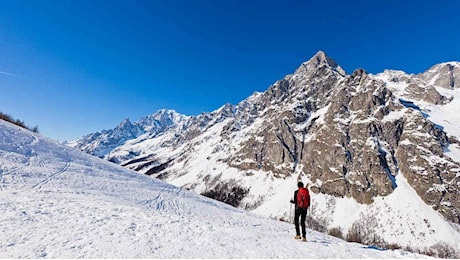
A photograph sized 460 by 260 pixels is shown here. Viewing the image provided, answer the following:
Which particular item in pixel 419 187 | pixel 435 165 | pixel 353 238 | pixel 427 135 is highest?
pixel 427 135

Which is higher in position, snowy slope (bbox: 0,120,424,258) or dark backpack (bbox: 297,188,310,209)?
dark backpack (bbox: 297,188,310,209)

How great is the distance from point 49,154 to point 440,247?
18508cm

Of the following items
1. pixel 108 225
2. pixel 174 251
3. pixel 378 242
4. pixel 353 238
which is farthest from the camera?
pixel 353 238

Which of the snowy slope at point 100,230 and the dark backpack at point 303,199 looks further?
the dark backpack at point 303,199

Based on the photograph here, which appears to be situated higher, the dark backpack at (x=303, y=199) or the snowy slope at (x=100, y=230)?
the dark backpack at (x=303, y=199)

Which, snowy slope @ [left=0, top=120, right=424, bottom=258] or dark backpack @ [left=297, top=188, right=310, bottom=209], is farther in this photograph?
dark backpack @ [left=297, top=188, right=310, bottom=209]

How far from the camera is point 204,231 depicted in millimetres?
12844

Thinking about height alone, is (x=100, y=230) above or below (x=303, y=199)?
below

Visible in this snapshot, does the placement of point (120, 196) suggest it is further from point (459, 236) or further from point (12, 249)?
point (459, 236)

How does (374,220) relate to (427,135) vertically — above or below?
below

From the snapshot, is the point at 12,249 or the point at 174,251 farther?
the point at 174,251

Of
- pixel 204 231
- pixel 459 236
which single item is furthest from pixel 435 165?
pixel 204 231

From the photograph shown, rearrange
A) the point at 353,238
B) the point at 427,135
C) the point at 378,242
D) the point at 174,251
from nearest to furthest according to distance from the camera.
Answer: the point at 174,251 < the point at 378,242 < the point at 353,238 < the point at 427,135

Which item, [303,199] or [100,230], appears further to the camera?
[303,199]
